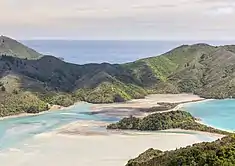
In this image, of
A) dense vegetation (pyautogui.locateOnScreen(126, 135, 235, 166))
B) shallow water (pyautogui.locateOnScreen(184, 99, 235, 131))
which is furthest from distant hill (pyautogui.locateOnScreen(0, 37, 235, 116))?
dense vegetation (pyautogui.locateOnScreen(126, 135, 235, 166))

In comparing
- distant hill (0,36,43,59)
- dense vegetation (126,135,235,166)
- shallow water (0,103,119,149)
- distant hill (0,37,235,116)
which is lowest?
shallow water (0,103,119,149)

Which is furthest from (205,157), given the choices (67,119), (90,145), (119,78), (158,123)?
(119,78)

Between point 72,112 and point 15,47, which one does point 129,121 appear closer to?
point 72,112

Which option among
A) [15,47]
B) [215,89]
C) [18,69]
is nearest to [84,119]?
[18,69]

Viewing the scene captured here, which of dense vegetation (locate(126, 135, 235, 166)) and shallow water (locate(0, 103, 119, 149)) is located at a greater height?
dense vegetation (locate(126, 135, 235, 166))

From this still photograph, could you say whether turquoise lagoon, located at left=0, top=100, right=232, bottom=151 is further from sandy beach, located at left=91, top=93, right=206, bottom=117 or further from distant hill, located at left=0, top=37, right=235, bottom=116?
distant hill, located at left=0, top=37, right=235, bottom=116

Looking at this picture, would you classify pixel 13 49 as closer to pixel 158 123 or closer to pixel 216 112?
pixel 216 112
